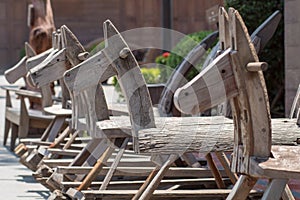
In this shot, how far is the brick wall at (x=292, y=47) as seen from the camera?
902 centimetres

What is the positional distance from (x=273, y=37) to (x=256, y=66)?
21.9 ft

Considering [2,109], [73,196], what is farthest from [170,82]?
[2,109]

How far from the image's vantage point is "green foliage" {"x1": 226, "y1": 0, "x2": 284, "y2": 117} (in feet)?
33.9

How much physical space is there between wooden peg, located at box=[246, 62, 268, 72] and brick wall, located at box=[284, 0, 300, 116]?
5257mm

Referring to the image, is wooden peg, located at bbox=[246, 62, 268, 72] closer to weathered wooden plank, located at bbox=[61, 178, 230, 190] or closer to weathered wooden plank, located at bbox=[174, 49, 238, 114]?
weathered wooden plank, located at bbox=[174, 49, 238, 114]

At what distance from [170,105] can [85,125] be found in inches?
46.2

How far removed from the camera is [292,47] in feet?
29.9

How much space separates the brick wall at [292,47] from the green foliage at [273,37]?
1.10 m

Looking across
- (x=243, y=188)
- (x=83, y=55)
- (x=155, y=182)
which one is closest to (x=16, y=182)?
(x=83, y=55)

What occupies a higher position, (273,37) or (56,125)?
(273,37)

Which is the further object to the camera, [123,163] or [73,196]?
[123,163]

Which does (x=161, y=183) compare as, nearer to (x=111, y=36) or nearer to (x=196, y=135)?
(x=196, y=135)

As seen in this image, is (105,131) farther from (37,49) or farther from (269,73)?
(37,49)

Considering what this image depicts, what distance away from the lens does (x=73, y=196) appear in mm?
5895
